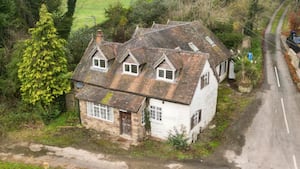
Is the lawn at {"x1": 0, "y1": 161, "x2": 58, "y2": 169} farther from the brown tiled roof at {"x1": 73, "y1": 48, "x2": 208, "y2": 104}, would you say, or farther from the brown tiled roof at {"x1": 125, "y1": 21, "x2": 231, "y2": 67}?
the brown tiled roof at {"x1": 125, "y1": 21, "x2": 231, "y2": 67}

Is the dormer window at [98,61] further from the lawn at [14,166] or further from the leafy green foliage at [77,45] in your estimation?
the lawn at [14,166]

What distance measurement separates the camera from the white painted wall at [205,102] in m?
Answer: 26.5

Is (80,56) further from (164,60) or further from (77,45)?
(164,60)

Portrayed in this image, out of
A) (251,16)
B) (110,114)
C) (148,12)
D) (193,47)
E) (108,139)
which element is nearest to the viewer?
(108,139)

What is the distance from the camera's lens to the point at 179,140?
26078 mm

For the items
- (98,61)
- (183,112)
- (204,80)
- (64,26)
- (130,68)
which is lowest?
(183,112)

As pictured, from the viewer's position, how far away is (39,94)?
29062 mm

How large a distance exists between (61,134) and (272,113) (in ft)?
68.5

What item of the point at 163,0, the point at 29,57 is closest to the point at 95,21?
the point at 163,0

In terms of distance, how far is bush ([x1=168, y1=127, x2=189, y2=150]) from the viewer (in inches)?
1027

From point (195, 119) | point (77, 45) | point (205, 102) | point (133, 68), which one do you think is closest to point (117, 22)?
point (77, 45)

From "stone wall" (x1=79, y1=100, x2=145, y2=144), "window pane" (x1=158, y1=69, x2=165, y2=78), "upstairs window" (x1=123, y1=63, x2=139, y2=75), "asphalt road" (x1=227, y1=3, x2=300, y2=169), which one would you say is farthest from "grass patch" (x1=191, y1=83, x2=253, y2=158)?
"upstairs window" (x1=123, y1=63, x2=139, y2=75)

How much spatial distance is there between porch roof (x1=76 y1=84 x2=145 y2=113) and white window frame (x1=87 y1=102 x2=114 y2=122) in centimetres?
73

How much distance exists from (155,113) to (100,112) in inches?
204
